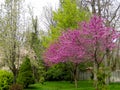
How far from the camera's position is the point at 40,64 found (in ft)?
127

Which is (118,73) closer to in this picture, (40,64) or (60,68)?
(60,68)

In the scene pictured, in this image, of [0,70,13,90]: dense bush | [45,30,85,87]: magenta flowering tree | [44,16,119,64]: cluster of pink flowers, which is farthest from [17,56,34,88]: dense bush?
[44,16,119,64]: cluster of pink flowers

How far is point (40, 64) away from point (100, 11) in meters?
14.2

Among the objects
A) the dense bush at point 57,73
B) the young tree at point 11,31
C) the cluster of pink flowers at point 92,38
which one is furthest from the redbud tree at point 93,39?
the dense bush at point 57,73

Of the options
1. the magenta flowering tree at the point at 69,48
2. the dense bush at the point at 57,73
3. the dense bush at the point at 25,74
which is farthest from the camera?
the dense bush at the point at 57,73

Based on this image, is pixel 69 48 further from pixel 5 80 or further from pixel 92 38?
pixel 5 80

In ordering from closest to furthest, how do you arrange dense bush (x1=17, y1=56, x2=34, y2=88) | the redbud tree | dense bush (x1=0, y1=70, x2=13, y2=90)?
1. the redbud tree
2. dense bush (x1=0, y1=70, x2=13, y2=90)
3. dense bush (x1=17, y1=56, x2=34, y2=88)

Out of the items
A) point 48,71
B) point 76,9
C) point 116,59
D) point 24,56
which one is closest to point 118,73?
point 116,59

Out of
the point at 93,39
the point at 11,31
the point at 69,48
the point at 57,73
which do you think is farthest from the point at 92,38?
the point at 57,73

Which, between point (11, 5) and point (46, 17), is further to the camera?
point (46, 17)

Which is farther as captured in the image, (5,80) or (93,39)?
(5,80)

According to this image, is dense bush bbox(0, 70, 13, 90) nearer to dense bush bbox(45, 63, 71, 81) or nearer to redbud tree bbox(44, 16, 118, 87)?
redbud tree bbox(44, 16, 118, 87)

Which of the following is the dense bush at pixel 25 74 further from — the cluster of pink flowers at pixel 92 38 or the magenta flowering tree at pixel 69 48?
the cluster of pink flowers at pixel 92 38

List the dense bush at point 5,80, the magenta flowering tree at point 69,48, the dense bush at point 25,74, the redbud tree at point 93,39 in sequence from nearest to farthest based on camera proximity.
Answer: the redbud tree at point 93,39 → the magenta flowering tree at point 69,48 → the dense bush at point 5,80 → the dense bush at point 25,74
